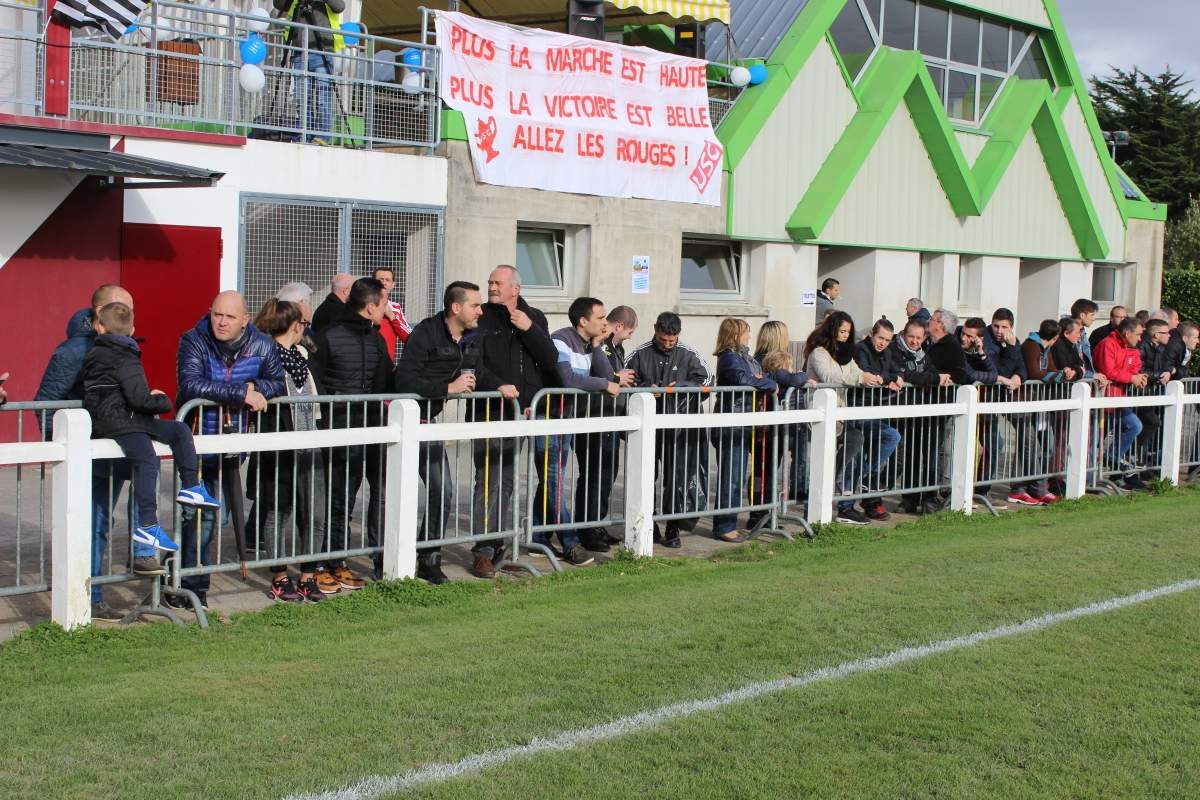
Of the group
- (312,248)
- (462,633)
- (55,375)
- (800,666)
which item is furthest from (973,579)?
(312,248)

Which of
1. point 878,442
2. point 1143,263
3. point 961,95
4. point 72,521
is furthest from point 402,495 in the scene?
point 1143,263

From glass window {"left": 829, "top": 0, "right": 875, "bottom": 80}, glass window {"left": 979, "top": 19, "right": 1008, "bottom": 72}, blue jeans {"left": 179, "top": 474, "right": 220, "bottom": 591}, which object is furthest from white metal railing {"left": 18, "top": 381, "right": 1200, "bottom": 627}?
glass window {"left": 979, "top": 19, "right": 1008, "bottom": 72}

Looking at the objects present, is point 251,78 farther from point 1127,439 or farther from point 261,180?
point 1127,439

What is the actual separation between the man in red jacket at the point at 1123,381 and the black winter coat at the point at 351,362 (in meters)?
8.87

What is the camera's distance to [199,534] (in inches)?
313

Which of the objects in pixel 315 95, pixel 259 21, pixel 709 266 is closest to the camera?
pixel 259 21

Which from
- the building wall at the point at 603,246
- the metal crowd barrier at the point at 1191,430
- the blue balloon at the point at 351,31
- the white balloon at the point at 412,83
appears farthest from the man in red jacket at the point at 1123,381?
the blue balloon at the point at 351,31

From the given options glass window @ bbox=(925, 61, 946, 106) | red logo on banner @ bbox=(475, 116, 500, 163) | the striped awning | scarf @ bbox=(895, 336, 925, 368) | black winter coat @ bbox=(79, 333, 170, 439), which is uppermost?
glass window @ bbox=(925, 61, 946, 106)

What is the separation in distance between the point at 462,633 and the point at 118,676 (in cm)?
181

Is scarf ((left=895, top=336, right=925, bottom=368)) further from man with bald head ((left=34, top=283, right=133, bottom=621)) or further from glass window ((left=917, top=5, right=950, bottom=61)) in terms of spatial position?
glass window ((left=917, top=5, right=950, bottom=61))

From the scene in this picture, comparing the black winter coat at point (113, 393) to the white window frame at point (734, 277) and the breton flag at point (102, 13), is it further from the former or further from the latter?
the white window frame at point (734, 277)

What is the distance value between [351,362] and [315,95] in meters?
7.44

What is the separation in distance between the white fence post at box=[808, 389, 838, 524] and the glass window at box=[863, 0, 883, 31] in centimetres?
1365

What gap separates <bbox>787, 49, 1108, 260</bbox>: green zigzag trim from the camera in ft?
71.2
